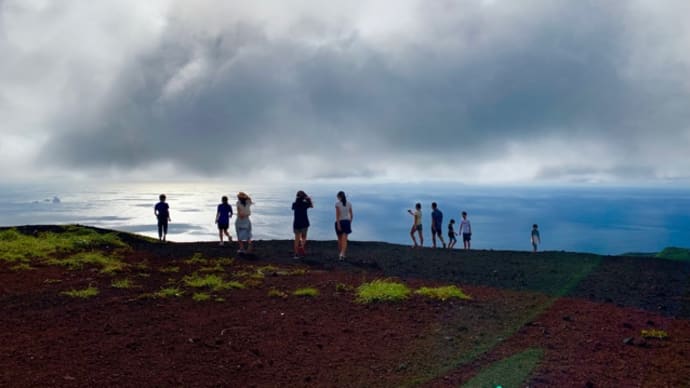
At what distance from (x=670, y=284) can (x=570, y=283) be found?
10.3 feet

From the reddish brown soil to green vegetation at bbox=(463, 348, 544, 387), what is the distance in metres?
0.17

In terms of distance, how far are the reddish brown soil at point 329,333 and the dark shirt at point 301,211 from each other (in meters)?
3.82

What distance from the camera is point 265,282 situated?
12805mm

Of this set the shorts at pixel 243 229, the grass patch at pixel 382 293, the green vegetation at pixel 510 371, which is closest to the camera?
the green vegetation at pixel 510 371

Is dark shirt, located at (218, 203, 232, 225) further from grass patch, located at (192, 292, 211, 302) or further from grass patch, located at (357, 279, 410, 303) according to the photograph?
grass patch, located at (357, 279, 410, 303)

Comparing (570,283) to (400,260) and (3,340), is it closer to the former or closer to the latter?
(400,260)

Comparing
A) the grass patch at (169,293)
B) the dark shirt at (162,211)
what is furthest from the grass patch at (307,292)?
the dark shirt at (162,211)

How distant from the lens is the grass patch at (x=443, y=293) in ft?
35.6

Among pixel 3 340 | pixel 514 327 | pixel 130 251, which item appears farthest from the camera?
pixel 130 251

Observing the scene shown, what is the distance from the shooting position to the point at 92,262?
1616cm

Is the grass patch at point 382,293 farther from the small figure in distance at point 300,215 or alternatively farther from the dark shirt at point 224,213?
the dark shirt at point 224,213

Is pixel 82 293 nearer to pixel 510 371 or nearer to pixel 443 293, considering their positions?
pixel 443 293

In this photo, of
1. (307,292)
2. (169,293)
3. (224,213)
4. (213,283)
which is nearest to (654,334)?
(307,292)

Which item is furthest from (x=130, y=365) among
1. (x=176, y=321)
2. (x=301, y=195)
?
(x=301, y=195)
